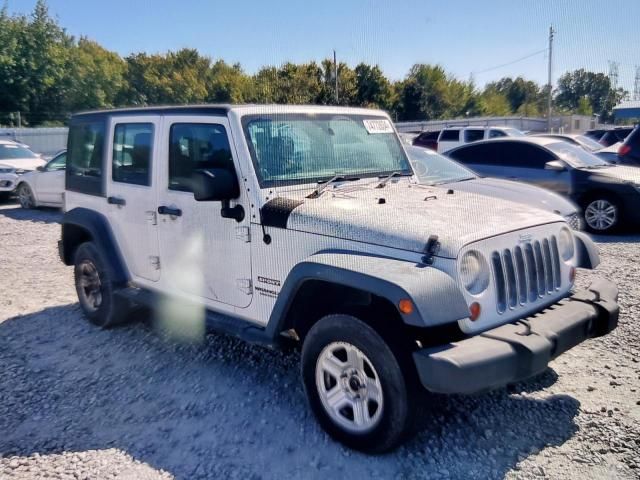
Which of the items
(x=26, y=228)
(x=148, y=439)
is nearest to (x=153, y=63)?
(x=26, y=228)

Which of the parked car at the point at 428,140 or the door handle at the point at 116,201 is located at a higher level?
the parked car at the point at 428,140

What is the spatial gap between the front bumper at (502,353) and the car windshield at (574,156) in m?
7.06

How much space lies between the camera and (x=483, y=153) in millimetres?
10461

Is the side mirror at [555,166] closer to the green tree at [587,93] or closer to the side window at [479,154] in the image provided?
the side window at [479,154]

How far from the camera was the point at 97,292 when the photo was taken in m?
5.34

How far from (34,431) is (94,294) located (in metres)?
1.94

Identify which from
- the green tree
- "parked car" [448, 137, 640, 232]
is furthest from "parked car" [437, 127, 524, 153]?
the green tree

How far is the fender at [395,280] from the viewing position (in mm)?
2773

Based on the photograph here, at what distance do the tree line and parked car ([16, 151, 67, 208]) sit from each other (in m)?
2.65

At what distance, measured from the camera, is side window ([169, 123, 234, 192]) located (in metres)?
3.93

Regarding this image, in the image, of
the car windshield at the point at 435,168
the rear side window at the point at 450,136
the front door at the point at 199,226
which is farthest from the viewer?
the rear side window at the point at 450,136

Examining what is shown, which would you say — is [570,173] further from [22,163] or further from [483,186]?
[22,163]

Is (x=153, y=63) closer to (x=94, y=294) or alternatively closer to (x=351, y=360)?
(x=94, y=294)

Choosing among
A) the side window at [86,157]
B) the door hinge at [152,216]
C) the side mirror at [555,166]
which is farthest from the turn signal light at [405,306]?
the side mirror at [555,166]
